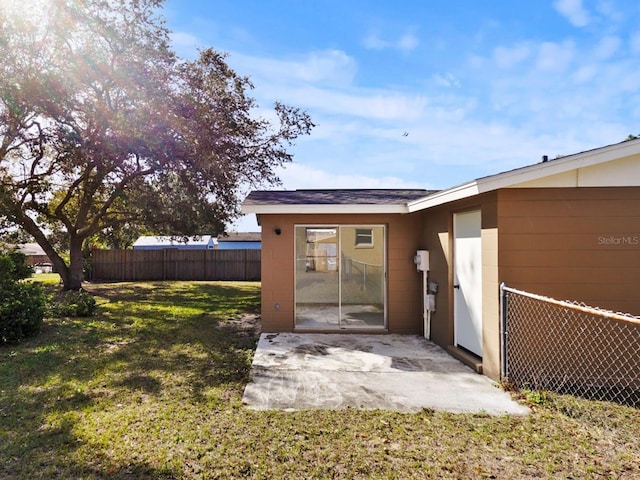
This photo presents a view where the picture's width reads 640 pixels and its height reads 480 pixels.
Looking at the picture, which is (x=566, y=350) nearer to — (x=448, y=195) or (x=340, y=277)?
(x=448, y=195)

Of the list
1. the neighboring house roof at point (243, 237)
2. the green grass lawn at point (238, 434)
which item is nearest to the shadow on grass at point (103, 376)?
the green grass lawn at point (238, 434)

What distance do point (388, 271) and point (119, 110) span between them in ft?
25.7

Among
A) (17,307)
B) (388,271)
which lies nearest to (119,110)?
(17,307)

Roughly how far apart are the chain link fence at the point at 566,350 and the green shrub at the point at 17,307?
7.56m

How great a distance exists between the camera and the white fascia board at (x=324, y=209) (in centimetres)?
660

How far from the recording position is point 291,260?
704 centimetres

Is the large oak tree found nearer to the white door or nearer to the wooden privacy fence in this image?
the wooden privacy fence

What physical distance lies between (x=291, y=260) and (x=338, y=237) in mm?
1016

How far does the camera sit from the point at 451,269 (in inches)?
227

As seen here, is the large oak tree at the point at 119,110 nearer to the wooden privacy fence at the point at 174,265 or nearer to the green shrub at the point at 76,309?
the green shrub at the point at 76,309

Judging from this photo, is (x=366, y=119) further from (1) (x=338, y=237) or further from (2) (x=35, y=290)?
(2) (x=35, y=290)

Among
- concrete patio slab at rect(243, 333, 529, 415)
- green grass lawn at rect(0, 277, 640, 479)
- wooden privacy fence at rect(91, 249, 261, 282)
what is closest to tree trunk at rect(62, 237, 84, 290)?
wooden privacy fence at rect(91, 249, 261, 282)

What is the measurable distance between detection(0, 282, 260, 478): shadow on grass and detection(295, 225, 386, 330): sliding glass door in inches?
53.1

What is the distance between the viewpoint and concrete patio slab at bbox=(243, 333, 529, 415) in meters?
3.82
